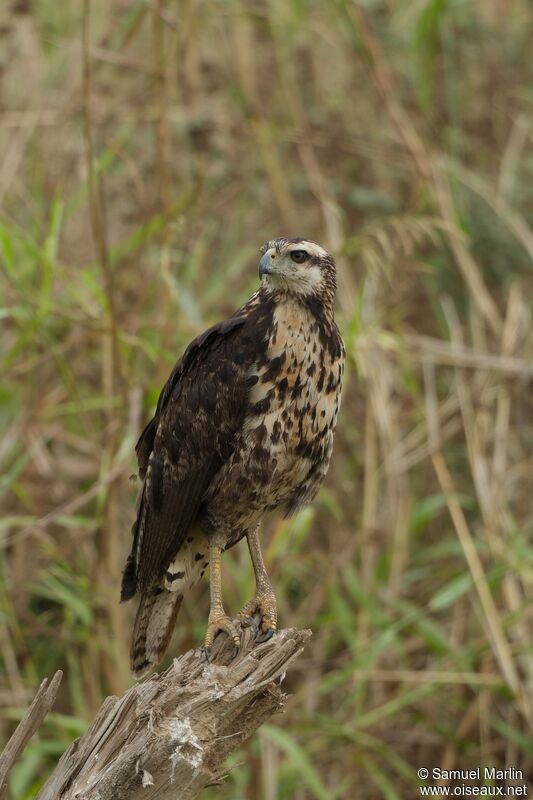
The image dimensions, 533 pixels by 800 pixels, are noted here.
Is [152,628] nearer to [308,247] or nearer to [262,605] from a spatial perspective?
[262,605]

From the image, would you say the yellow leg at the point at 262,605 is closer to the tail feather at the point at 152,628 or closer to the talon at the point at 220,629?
the talon at the point at 220,629

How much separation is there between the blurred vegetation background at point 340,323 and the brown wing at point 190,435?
2.46 ft

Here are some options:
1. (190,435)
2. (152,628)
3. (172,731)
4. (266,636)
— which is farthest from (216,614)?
(172,731)

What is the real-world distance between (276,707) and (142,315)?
114 inches

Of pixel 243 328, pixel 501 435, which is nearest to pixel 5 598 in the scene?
pixel 243 328

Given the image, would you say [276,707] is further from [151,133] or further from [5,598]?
[151,133]

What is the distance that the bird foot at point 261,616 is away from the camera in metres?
3.48

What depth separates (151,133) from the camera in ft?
21.9

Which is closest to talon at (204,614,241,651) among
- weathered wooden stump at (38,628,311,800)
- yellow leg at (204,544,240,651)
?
yellow leg at (204,544,240,651)

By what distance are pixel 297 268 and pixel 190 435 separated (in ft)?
2.08

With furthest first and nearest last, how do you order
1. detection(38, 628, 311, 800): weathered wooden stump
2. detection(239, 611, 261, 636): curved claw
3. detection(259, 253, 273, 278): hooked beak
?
detection(239, 611, 261, 636): curved claw → detection(259, 253, 273, 278): hooked beak → detection(38, 628, 311, 800): weathered wooden stump

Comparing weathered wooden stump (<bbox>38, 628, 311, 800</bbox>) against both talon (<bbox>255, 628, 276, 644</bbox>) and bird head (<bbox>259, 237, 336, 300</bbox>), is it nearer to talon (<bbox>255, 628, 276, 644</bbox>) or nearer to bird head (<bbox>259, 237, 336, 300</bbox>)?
talon (<bbox>255, 628, 276, 644</bbox>)

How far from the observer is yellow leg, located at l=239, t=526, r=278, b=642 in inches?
139

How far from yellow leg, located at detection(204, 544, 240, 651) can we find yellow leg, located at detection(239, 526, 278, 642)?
7 centimetres
